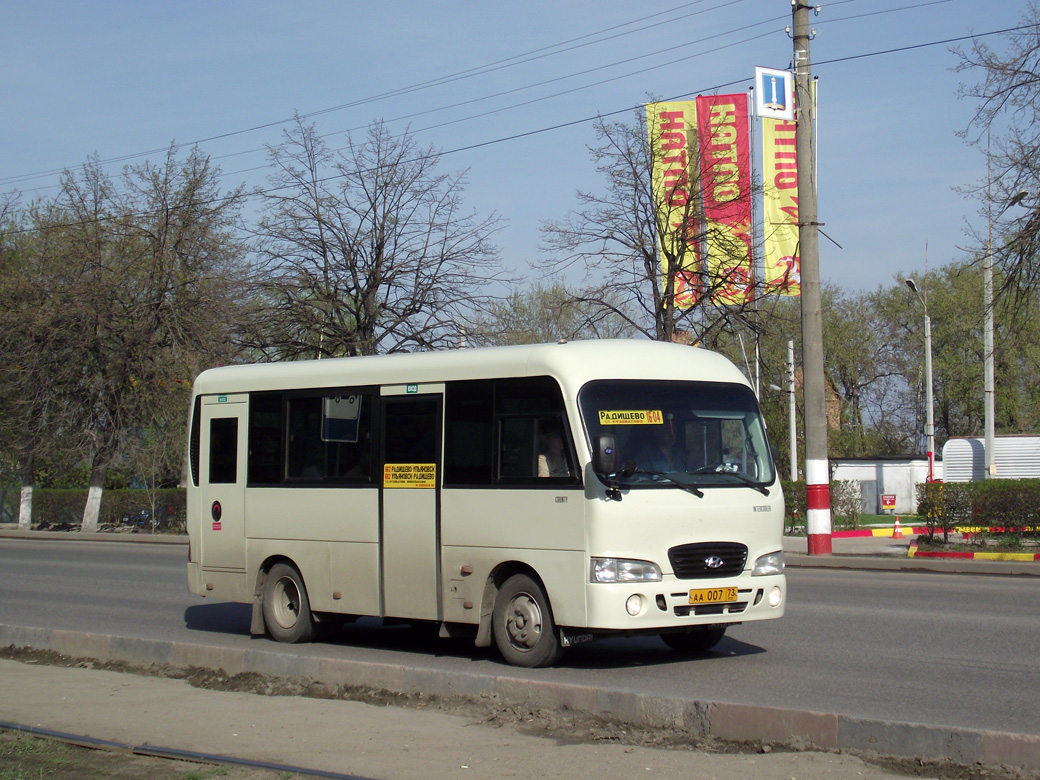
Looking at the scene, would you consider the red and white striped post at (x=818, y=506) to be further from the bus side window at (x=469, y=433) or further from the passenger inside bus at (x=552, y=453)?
the passenger inside bus at (x=552, y=453)

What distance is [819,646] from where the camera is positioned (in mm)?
10547

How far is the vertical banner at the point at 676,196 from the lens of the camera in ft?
87.1

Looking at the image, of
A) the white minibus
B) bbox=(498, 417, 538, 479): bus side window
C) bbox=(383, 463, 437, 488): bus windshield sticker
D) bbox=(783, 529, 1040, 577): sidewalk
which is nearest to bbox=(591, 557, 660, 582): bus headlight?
the white minibus

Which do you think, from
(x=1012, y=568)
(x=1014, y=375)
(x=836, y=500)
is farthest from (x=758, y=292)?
(x=1014, y=375)

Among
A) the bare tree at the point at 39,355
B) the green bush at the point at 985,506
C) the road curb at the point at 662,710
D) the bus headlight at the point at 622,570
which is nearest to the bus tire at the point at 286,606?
the road curb at the point at 662,710

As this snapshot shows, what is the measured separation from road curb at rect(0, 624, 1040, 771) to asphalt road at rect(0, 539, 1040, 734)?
0.66m

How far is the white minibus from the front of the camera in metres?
9.23

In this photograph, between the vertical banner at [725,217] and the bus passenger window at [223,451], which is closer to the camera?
the bus passenger window at [223,451]

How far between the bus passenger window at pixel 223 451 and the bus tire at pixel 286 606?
117 centimetres

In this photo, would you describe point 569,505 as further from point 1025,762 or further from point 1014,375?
point 1014,375

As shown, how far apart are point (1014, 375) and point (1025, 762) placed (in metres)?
56.3

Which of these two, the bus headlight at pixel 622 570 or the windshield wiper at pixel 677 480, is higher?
the windshield wiper at pixel 677 480

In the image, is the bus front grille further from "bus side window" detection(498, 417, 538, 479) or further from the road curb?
the road curb

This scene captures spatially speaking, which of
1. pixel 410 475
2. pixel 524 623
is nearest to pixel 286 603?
pixel 410 475
